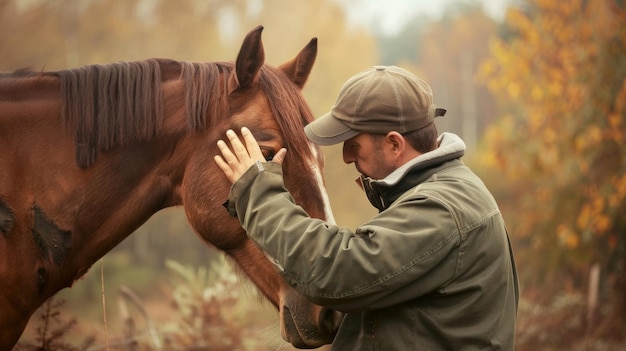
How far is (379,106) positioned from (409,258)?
55cm

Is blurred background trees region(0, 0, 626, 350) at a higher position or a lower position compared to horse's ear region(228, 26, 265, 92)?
lower

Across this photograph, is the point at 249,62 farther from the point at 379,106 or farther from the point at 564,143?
the point at 564,143

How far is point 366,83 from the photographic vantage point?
7.57 feet

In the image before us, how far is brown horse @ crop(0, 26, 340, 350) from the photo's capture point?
2.53 meters

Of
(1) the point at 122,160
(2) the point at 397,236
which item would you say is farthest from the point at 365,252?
(1) the point at 122,160

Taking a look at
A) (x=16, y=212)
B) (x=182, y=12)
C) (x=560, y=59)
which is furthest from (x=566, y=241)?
(x=16, y=212)

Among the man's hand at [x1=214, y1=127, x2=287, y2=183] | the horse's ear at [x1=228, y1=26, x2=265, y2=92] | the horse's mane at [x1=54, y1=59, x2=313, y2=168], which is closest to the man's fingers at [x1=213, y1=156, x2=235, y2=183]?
the man's hand at [x1=214, y1=127, x2=287, y2=183]

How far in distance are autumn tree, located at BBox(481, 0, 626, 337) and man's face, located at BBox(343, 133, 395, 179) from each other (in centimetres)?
589

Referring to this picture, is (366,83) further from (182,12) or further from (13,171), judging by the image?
(182,12)

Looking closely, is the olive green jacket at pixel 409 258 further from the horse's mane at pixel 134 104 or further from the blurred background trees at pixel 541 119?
the blurred background trees at pixel 541 119

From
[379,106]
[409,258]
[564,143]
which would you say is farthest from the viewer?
[564,143]

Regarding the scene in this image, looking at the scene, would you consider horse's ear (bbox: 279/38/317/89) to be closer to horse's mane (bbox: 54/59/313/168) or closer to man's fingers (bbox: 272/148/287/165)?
horse's mane (bbox: 54/59/313/168)

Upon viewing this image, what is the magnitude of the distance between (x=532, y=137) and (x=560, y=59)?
984 millimetres

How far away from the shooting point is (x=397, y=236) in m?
2.07
